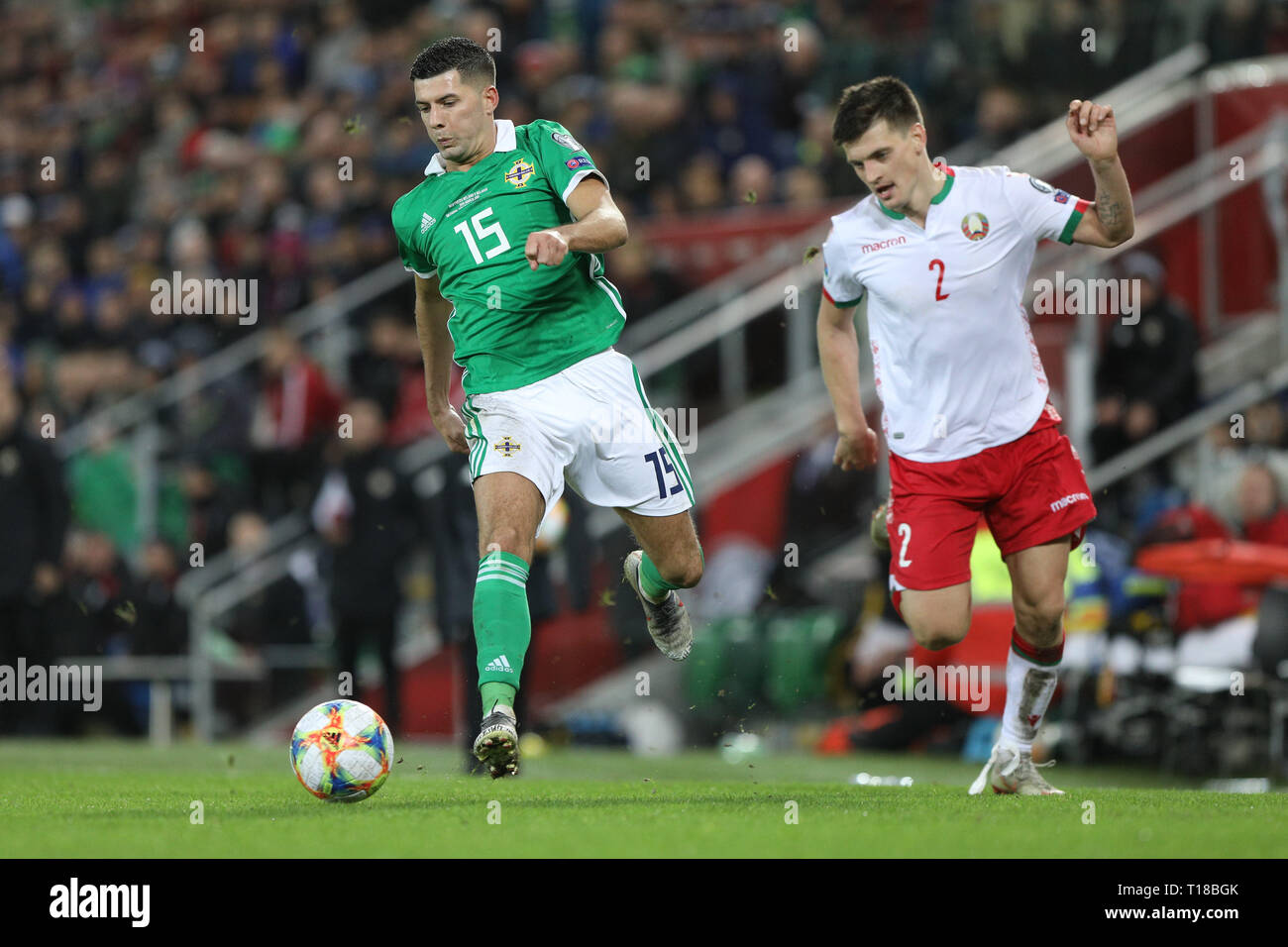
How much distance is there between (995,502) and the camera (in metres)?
7.54

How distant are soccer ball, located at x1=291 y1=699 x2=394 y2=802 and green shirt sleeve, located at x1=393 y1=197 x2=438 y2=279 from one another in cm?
181

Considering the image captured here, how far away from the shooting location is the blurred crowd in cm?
1530

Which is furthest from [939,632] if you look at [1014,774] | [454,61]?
[454,61]

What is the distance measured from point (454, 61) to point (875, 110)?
1.63 metres

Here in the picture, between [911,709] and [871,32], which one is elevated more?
[871,32]

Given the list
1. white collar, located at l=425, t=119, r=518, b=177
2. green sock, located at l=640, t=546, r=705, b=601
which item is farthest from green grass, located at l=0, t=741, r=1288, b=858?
white collar, located at l=425, t=119, r=518, b=177

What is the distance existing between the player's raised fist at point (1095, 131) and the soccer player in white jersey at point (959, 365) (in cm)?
30

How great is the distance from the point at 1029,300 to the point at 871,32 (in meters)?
4.97

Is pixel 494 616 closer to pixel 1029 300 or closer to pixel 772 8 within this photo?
pixel 1029 300

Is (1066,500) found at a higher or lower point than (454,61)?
lower

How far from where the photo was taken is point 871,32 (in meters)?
17.9

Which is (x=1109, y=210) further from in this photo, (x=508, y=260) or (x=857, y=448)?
(x=508, y=260)

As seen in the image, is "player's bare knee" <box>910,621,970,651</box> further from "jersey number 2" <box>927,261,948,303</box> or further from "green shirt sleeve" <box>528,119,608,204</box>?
"green shirt sleeve" <box>528,119,608,204</box>
